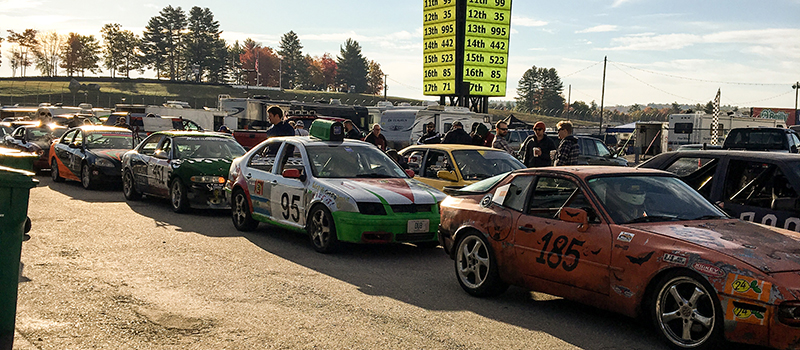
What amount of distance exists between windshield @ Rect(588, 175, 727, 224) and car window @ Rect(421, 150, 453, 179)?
5272 mm

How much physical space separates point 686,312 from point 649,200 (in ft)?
4.11

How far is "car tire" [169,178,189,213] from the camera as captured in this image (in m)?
13.0

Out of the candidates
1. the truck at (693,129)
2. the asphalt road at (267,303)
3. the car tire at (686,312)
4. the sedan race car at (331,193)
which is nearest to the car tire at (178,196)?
the sedan race car at (331,193)

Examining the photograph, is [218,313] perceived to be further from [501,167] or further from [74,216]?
[74,216]

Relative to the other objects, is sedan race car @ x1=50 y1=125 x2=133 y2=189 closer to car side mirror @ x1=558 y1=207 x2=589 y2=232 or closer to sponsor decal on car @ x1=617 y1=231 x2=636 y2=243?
car side mirror @ x1=558 y1=207 x2=589 y2=232

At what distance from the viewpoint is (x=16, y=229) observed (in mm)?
4555

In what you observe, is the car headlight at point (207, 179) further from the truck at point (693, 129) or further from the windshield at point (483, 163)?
the truck at point (693, 129)

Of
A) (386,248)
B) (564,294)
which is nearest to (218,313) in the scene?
(564,294)

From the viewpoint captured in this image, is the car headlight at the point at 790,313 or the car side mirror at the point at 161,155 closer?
the car headlight at the point at 790,313

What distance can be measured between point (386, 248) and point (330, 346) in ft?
15.5

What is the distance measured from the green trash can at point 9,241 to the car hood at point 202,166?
857 centimetres

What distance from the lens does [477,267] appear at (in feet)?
22.6

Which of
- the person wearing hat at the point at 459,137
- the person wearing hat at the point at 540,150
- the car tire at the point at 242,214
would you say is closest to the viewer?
the car tire at the point at 242,214

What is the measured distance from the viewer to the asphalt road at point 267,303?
17.6 ft
